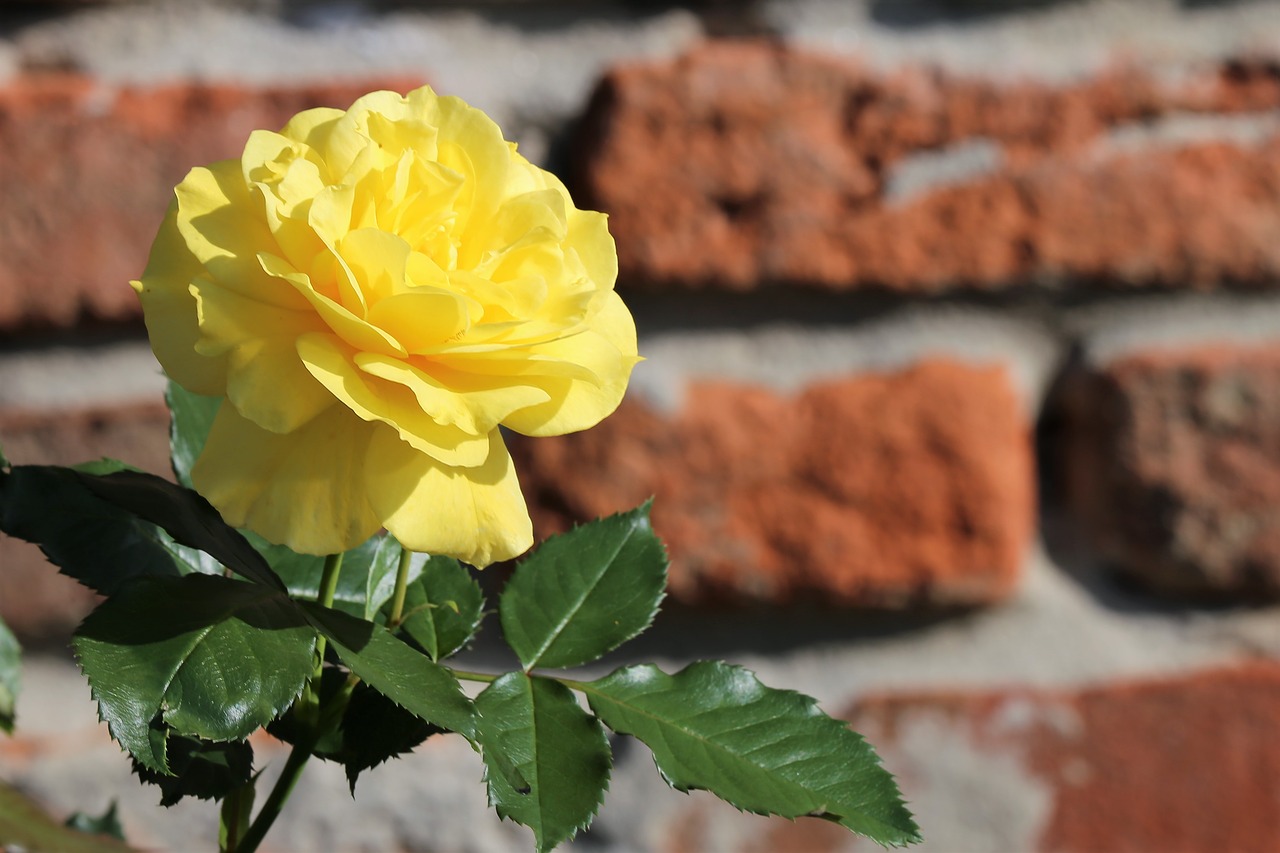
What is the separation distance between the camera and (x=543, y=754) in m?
0.20

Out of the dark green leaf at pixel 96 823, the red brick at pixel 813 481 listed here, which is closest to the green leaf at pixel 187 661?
the dark green leaf at pixel 96 823

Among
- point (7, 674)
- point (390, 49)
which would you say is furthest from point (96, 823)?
point (390, 49)

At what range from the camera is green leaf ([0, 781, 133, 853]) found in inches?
4.5

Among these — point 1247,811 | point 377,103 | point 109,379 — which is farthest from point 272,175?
point 1247,811

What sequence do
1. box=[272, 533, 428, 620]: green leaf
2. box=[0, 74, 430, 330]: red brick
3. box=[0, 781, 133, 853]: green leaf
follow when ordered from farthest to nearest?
1. box=[0, 74, 430, 330]: red brick
2. box=[272, 533, 428, 620]: green leaf
3. box=[0, 781, 133, 853]: green leaf

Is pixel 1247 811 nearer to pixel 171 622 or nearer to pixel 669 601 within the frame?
pixel 669 601

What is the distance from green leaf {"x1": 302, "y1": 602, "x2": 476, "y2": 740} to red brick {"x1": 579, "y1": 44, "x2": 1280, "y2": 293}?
0.31 metres

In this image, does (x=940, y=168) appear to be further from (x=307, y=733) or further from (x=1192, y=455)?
(x=307, y=733)

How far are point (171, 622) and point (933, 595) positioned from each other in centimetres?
37

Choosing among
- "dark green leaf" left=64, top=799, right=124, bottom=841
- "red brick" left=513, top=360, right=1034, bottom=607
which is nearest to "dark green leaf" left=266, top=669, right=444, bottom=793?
"dark green leaf" left=64, top=799, right=124, bottom=841

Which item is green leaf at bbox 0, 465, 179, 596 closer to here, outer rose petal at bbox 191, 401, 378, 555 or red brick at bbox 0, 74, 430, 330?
outer rose petal at bbox 191, 401, 378, 555

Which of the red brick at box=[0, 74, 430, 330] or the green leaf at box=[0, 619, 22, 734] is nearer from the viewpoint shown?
the green leaf at box=[0, 619, 22, 734]

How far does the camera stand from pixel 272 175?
0.60ft

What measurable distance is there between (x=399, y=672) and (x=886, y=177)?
0.36 m
